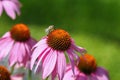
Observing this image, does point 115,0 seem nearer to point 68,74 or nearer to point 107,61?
point 107,61

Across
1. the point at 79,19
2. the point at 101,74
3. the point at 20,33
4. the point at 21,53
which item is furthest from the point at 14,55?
the point at 79,19

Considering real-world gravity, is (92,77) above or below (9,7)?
below

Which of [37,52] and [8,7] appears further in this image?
[8,7]

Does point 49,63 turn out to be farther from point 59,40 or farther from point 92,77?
point 92,77

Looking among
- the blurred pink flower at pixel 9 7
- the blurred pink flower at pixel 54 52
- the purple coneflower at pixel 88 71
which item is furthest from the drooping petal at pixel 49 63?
the blurred pink flower at pixel 9 7

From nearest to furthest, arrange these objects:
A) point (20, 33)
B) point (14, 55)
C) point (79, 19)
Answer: point (14, 55)
point (20, 33)
point (79, 19)

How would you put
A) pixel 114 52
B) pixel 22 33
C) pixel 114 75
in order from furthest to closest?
pixel 114 52 → pixel 114 75 → pixel 22 33

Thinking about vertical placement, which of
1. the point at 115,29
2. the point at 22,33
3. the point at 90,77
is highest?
the point at 22,33

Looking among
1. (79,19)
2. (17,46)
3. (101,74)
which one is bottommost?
(79,19)

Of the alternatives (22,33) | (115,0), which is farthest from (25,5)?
(22,33)
